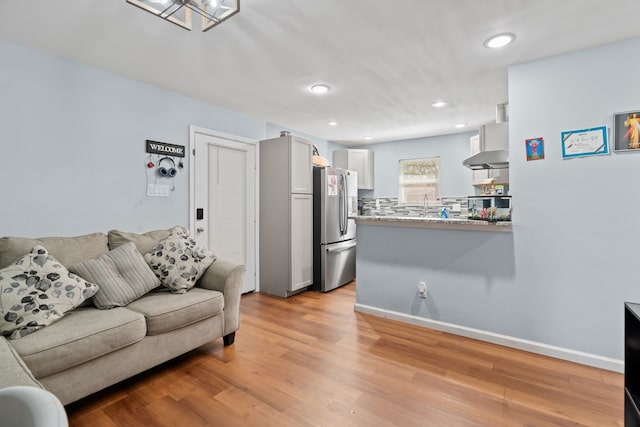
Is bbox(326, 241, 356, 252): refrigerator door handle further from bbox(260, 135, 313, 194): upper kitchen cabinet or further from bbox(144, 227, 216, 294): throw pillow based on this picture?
bbox(144, 227, 216, 294): throw pillow

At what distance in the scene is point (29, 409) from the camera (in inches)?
16.7

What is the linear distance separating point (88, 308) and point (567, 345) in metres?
3.44

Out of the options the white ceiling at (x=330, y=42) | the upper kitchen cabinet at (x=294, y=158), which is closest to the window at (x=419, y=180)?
the white ceiling at (x=330, y=42)

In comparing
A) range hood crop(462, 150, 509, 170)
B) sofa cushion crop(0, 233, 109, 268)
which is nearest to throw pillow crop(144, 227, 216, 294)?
sofa cushion crop(0, 233, 109, 268)

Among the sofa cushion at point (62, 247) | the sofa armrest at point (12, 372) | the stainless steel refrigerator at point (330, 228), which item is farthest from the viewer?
the stainless steel refrigerator at point (330, 228)

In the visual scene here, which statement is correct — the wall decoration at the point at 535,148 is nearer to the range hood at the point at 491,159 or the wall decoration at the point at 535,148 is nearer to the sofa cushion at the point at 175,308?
the range hood at the point at 491,159

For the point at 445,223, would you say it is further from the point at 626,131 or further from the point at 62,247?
the point at 62,247

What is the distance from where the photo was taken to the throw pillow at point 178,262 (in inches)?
96.0

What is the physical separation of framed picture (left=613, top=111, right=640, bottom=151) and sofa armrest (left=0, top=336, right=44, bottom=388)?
340cm

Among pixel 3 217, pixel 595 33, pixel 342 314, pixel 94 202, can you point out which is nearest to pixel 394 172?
pixel 342 314

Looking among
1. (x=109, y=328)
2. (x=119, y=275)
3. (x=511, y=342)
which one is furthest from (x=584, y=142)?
(x=119, y=275)

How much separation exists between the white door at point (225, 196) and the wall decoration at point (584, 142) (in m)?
3.25

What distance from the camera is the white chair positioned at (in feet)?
1.35

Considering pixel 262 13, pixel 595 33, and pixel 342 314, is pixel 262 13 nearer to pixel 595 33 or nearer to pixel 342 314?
pixel 595 33
